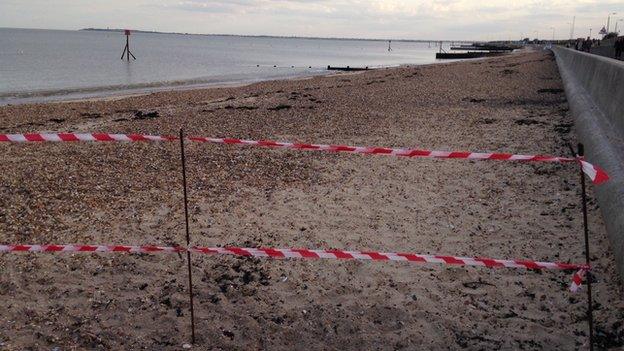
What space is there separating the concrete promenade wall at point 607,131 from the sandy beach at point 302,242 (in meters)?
0.31

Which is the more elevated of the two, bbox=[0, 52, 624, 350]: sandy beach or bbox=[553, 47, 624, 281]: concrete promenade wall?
bbox=[553, 47, 624, 281]: concrete promenade wall

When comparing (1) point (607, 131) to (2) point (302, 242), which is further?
(1) point (607, 131)

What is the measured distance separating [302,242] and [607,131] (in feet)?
18.9

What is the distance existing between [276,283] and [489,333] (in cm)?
205

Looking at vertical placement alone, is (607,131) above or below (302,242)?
above

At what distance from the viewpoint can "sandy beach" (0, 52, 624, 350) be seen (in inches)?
163

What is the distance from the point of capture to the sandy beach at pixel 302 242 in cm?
414

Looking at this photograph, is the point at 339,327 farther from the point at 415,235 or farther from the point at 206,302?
the point at 415,235

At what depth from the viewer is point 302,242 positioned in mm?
5879

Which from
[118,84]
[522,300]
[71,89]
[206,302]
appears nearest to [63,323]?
[206,302]

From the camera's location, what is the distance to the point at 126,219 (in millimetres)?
6547

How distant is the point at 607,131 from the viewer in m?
8.16

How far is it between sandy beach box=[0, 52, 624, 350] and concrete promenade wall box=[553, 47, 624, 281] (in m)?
0.31

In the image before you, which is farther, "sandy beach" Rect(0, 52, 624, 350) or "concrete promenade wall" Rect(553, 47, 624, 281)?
"concrete promenade wall" Rect(553, 47, 624, 281)
